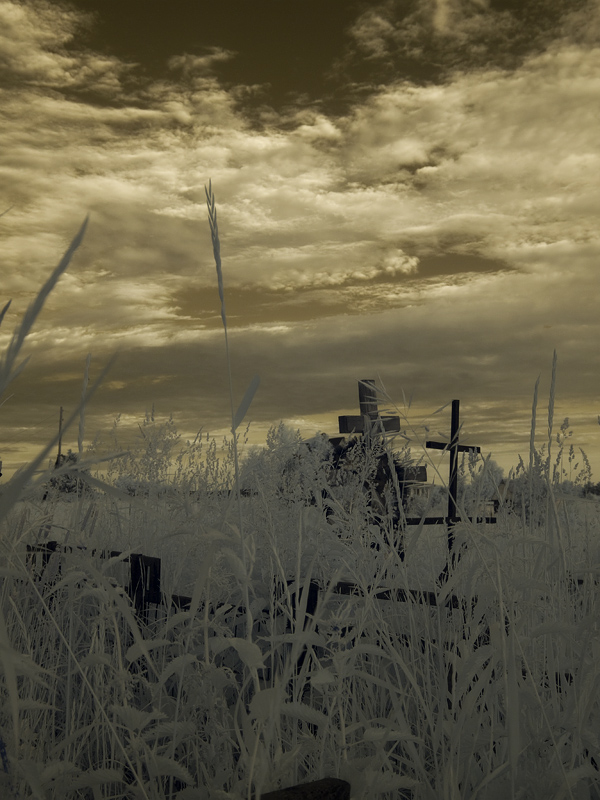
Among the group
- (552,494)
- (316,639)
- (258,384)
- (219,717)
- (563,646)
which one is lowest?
(219,717)

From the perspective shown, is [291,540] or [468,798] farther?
[291,540]

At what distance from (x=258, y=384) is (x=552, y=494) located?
1.08 meters

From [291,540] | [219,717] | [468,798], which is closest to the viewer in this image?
[468,798]

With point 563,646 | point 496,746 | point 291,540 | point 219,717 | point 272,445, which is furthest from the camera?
point 272,445

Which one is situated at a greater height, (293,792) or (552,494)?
(552,494)

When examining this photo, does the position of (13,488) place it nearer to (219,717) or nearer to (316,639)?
(316,639)

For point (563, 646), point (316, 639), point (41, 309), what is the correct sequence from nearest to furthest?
point (41, 309)
point (316, 639)
point (563, 646)

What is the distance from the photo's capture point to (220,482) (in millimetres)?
5367

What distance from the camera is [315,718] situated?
1448 mm

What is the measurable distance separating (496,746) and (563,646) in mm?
639

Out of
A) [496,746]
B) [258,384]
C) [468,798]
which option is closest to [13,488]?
[258,384]

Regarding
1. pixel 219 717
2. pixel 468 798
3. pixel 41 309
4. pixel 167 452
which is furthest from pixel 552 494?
pixel 167 452

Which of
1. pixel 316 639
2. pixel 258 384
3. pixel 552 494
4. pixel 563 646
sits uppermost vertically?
pixel 258 384

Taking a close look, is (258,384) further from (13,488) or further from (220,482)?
(220,482)
